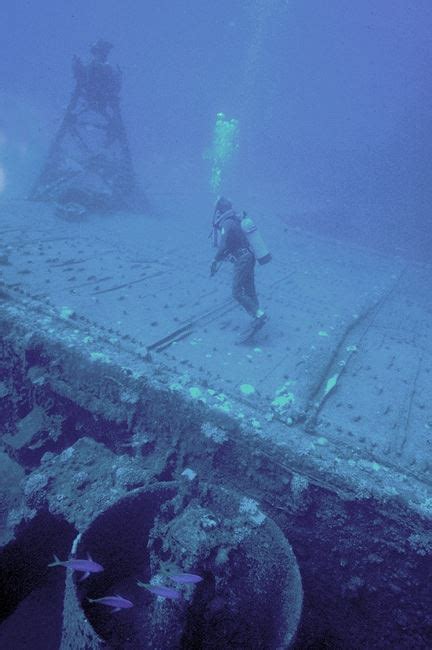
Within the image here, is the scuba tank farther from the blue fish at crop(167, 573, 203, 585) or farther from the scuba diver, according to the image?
the blue fish at crop(167, 573, 203, 585)

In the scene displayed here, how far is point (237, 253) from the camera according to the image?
4496 millimetres

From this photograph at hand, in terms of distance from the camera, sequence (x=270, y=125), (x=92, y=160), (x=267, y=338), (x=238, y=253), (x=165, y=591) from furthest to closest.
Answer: (x=270, y=125)
(x=92, y=160)
(x=238, y=253)
(x=267, y=338)
(x=165, y=591)

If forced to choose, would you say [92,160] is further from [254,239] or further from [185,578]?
[185,578]

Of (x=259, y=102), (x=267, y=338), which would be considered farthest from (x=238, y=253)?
(x=259, y=102)

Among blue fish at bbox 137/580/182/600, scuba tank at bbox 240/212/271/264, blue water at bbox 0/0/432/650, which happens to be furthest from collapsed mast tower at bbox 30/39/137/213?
blue fish at bbox 137/580/182/600

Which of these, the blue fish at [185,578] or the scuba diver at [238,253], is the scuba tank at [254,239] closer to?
the scuba diver at [238,253]

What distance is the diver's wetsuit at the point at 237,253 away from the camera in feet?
14.3

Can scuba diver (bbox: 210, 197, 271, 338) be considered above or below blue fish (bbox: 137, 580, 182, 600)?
above

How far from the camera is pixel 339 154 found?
29359mm

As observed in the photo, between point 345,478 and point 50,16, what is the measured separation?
375 feet

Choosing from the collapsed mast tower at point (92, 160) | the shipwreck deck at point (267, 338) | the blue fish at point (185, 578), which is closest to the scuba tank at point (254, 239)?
the shipwreck deck at point (267, 338)

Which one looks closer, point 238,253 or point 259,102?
point 238,253

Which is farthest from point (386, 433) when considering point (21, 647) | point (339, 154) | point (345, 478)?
point (339, 154)

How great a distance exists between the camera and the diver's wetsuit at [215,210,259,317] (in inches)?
171
